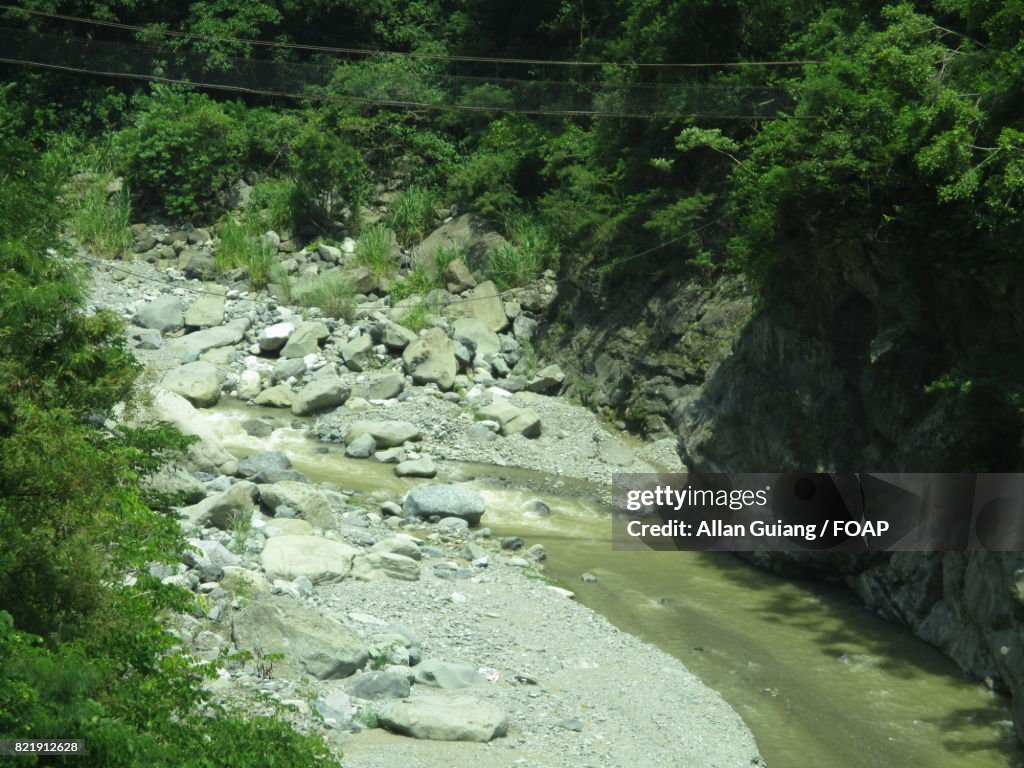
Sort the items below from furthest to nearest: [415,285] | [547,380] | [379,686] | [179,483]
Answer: [415,285] → [547,380] → [179,483] → [379,686]

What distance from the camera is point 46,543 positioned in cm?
656

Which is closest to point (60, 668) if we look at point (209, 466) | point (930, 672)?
point (930, 672)

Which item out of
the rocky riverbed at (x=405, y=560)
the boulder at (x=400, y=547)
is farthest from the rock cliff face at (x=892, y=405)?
the boulder at (x=400, y=547)

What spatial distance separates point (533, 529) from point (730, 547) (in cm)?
254

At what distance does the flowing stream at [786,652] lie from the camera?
32.0ft

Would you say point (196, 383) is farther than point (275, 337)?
No

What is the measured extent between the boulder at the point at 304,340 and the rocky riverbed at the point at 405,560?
0.04 meters

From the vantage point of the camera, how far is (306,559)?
11.6 meters

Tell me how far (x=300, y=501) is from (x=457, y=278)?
11.3 metres

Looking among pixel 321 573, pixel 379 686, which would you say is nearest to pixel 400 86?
pixel 321 573

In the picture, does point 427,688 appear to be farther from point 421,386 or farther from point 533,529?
point 421,386

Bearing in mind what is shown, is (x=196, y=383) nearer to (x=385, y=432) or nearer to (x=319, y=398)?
(x=319, y=398)

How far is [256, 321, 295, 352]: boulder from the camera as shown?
21766mm

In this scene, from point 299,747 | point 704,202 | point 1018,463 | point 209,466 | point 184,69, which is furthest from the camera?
point 184,69
